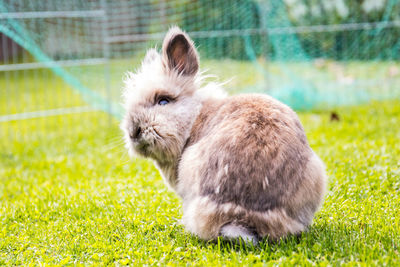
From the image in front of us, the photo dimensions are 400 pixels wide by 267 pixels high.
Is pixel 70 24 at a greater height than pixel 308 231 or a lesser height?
greater

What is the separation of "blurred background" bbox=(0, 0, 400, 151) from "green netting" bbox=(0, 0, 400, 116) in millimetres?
17

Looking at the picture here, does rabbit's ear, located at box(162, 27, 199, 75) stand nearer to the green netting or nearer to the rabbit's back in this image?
the rabbit's back

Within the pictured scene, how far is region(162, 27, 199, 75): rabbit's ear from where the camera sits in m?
3.12

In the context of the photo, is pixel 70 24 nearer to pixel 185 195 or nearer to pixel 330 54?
pixel 330 54

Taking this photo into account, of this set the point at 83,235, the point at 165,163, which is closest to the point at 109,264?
the point at 83,235

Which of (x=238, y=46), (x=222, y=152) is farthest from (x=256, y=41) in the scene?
(x=222, y=152)

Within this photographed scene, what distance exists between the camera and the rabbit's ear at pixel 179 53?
312 centimetres

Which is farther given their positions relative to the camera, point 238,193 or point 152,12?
point 152,12

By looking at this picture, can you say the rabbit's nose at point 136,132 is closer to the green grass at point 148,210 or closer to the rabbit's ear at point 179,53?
the rabbit's ear at point 179,53

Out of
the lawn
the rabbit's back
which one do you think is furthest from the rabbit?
the lawn

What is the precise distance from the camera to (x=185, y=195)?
9.55 ft

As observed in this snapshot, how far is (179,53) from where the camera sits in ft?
10.4

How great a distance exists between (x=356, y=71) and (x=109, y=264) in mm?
6868

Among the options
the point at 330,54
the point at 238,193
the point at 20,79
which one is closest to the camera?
the point at 238,193
